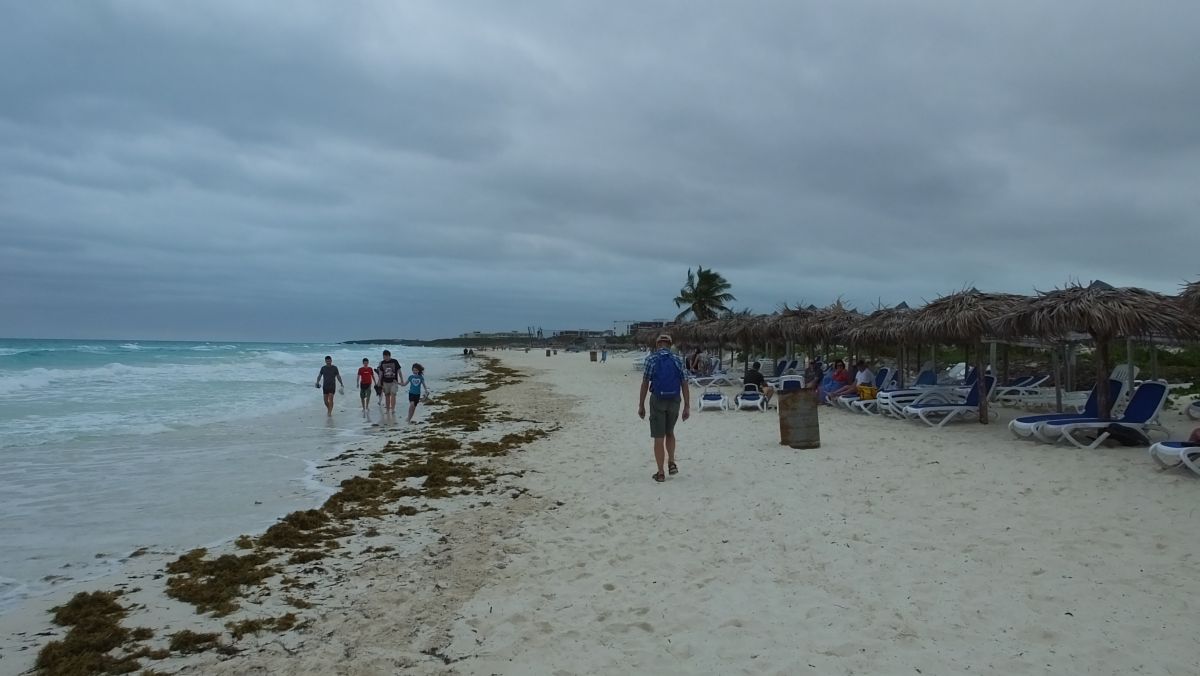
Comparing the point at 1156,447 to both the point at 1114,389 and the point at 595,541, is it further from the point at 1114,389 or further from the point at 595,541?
the point at 595,541

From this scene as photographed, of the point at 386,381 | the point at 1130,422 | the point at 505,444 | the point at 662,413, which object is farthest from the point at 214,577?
the point at 1130,422

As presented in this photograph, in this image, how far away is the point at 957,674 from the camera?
9.95 feet

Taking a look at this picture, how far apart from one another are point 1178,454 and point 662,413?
4628mm

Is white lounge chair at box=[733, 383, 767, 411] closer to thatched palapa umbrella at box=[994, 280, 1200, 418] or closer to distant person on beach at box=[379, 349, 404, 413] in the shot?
thatched palapa umbrella at box=[994, 280, 1200, 418]

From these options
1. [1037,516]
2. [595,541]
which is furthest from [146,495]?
[1037,516]

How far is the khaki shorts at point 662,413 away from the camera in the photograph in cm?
700

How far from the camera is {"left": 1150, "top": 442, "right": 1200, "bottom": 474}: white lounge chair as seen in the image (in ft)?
20.4

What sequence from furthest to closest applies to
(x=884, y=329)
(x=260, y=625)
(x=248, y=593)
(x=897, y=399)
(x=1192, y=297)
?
(x=884, y=329)
(x=897, y=399)
(x=1192, y=297)
(x=248, y=593)
(x=260, y=625)

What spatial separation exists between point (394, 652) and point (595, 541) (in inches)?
79.3

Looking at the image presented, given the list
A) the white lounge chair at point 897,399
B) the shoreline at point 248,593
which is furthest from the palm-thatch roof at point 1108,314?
the shoreline at point 248,593

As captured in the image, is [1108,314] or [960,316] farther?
[960,316]

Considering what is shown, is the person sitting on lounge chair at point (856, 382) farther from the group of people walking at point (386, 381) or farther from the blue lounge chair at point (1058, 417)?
the group of people walking at point (386, 381)

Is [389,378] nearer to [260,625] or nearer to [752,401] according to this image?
[752,401]

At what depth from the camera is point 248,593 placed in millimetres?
4383
